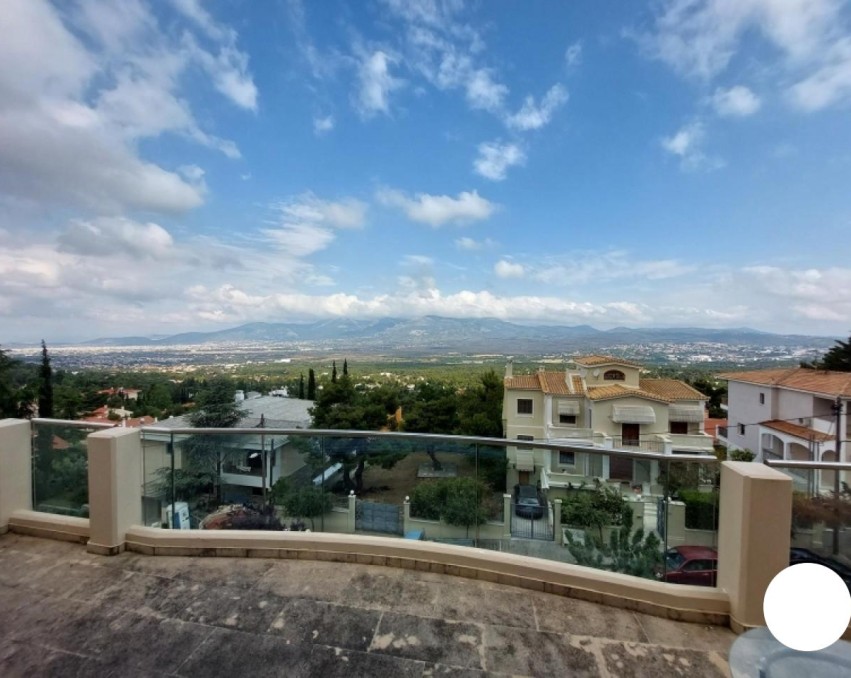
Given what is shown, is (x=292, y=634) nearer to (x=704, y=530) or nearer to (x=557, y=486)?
(x=557, y=486)

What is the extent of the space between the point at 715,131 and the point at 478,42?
15.9 meters

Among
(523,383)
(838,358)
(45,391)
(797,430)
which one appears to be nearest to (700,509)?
(797,430)

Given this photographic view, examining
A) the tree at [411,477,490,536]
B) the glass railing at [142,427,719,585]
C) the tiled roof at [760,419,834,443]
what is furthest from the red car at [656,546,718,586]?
the tiled roof at [760,419,834,443]

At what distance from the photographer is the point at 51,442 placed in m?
3.40

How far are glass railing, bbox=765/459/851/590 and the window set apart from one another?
973 inches

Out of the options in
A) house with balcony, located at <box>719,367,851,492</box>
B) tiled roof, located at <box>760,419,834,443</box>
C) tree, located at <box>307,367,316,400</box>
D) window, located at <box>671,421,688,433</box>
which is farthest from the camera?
tree, located at <box>307,367,316,400</box>

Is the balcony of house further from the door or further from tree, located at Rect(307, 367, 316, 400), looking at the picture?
tree, located at Rect(307, 367, 316, 400)

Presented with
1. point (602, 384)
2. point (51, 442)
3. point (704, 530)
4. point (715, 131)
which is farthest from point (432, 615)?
point (715, 131)

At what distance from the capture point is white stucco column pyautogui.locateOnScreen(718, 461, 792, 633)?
2.09 metres

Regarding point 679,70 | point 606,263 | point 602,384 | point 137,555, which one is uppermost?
point 679,70

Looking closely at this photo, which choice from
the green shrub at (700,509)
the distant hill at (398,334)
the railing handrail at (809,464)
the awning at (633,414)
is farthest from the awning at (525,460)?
the distant hill at (398,334)

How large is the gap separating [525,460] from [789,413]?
24.8m

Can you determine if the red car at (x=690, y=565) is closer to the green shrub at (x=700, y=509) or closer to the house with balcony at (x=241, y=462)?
the green shrub at (x=700, y=509)

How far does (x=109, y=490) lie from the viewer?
2.92 meters
